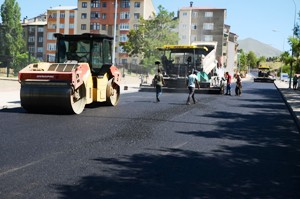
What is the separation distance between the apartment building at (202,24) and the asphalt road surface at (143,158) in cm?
8091

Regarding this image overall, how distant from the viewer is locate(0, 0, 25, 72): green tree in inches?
2648

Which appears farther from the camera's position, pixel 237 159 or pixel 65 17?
pixel 65 17

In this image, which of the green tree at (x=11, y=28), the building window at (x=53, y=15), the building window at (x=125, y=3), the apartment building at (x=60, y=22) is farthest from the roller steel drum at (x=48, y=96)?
the building window at (x=53, y=15)

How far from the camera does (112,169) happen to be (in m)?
6.31

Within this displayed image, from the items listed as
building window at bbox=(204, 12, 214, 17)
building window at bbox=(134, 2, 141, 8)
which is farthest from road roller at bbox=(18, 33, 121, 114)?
building window at bbox=(204, 12, 214, 17)

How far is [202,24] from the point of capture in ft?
311

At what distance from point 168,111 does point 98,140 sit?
6.65 m

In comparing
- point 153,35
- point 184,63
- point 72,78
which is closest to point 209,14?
point 153,35

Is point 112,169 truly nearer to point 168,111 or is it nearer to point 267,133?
point 267,133

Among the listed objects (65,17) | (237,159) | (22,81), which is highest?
(65,17)

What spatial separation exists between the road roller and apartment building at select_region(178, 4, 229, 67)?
76837 mm

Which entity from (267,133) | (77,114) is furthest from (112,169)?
(77,114)

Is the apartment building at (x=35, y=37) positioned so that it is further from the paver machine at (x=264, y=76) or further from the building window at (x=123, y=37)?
the paver machine at (x=264, y=76)

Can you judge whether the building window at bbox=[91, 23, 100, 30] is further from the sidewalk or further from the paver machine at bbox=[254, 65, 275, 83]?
the sidewalk
